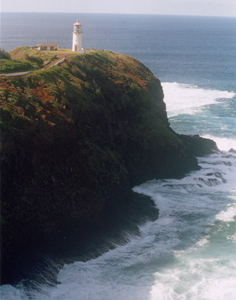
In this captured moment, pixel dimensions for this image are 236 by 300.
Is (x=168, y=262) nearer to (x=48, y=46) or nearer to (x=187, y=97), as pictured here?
(x=48, y=46)

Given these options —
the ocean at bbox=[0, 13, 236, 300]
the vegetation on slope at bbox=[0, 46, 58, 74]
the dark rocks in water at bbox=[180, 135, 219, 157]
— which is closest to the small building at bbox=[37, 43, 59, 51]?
the vegetation on slope at bbox=[0, 46, 58, 74]

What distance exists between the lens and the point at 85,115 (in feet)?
113

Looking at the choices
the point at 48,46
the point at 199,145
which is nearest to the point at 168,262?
the point at 199,145

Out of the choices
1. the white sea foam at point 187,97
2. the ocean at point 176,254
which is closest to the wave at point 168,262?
the ocean at point 176,254

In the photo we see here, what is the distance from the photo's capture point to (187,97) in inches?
2970

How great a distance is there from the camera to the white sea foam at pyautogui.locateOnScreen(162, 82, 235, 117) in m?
67.1

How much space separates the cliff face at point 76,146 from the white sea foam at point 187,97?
20.4 m

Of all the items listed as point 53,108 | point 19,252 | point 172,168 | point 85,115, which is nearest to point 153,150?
point 172,168

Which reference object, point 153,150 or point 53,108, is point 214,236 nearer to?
point 153,150

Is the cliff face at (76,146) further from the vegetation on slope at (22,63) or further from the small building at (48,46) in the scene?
the small building at (48,46)

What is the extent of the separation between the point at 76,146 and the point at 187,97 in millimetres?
47431

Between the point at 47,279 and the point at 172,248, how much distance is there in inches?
346

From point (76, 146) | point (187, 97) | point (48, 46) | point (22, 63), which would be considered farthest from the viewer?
point (187, 97)

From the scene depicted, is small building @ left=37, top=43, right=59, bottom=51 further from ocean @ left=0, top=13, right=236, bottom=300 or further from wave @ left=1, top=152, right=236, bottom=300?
wave @ left=1, top=152, right=236, bottom=300
